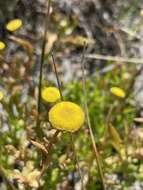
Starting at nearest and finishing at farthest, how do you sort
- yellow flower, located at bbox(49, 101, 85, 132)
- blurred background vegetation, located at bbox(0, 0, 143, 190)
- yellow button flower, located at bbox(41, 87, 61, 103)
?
yellow flower, located at bbox(49, 101, 85, 132)
yellow button flower, located at bbox(41, 87, 61, 103)
blurred background vegetation, located at bbox(0, 0, 143, 190)

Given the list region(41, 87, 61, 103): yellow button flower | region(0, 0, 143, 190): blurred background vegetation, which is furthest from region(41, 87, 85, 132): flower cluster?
region(0, 0, 143, 190): blurred background vegetation

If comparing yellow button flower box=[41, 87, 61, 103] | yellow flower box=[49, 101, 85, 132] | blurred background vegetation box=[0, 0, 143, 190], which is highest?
yellow flower box=[49, 101, 85, 132]

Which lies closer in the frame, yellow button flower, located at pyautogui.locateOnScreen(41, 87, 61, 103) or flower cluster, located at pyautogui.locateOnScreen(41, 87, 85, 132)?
flower cluster, located at pyautogui.locateOnScreen(41, 87, 85, 132)

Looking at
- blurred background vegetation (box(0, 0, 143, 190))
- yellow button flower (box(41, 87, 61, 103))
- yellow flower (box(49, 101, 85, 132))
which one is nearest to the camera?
yellow flower (box(49, 101, 85, 132))

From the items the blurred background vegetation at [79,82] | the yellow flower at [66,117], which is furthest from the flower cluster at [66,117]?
the blurred background vegetation at [79,82]

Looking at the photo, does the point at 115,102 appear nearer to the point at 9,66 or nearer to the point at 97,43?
the point at 97,43

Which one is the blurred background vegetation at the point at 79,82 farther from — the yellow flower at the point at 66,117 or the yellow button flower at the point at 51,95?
the yellow flower at the point at 66,117

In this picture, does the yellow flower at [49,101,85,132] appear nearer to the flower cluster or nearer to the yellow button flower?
the flower cluster

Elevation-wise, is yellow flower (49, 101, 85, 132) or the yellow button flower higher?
yellow flower (49, 101, 85, 132)
